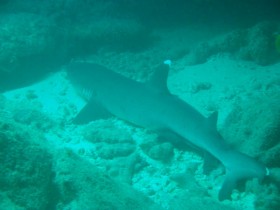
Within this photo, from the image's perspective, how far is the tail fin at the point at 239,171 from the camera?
3.18 metres

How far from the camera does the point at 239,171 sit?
326cm

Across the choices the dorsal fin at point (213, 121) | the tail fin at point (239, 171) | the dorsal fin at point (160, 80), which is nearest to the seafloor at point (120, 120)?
the tail fin at point (239, 171)

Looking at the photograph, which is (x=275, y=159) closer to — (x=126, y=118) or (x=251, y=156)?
(x=251, y=156)

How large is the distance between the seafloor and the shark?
6.7 inches

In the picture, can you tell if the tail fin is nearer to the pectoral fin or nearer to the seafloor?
the seafloor

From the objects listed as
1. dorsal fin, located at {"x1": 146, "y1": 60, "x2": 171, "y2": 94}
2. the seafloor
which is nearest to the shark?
dorsal fin, located at {"x1": 146, "y1": 60, "x2": 171, "y2": 94}

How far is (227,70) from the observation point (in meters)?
6.08

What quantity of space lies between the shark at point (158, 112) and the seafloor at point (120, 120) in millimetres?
171

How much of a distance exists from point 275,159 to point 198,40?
5.08m

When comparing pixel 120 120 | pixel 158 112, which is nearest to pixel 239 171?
pixel 158 112

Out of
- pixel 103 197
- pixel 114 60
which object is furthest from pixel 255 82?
pixel 103 197

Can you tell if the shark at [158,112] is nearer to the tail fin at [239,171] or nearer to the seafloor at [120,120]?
the tail fin at [239,171]

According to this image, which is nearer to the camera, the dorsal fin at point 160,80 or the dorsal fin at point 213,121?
the dorsal fin at point 213,121

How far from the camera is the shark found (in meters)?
3.26
